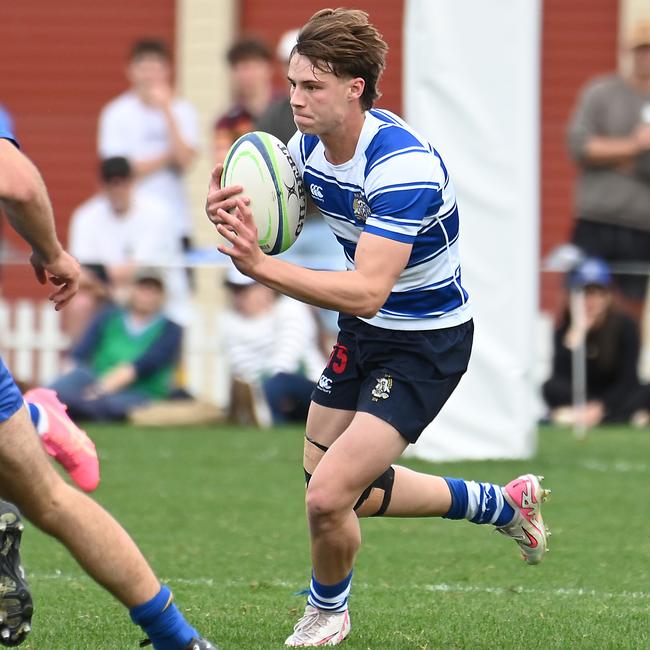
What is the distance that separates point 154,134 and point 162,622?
8806mm

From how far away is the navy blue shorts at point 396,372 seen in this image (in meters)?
5.04

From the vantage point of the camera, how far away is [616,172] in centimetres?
1202

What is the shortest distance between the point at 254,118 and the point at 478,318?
2.99 m

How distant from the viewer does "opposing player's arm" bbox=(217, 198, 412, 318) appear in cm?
449

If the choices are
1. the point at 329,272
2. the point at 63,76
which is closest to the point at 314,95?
the point at 329,272

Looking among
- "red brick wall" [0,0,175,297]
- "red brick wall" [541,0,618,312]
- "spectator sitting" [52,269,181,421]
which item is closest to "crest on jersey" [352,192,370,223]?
"spectator sitting" [52,269,181,421]

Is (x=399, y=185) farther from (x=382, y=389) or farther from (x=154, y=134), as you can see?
(x=154, y=134)

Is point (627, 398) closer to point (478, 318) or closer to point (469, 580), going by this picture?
point (478, 318)

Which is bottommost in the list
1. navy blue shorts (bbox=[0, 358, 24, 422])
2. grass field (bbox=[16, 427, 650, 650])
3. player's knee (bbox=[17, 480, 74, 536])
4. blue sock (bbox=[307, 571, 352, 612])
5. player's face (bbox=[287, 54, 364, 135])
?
grass field (bbox=[16, 427, 650, 650])

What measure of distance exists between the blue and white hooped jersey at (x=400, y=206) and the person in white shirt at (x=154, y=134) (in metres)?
7.46

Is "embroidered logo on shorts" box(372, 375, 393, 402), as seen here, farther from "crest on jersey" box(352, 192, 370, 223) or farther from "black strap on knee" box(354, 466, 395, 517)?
"crest on jersey" box(352, 192, 370, 223)

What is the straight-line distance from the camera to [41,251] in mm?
4379

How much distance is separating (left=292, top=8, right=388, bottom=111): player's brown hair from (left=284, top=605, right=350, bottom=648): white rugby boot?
5.40 ft

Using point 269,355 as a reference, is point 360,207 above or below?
above
